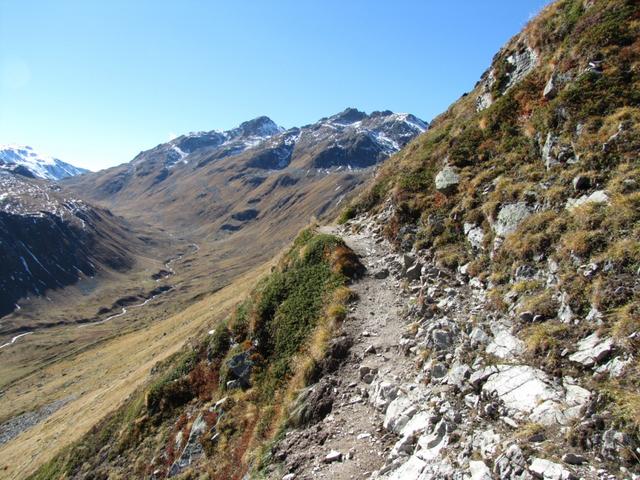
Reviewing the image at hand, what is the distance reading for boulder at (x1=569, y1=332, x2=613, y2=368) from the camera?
1016cm

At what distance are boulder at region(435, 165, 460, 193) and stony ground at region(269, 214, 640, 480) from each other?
5.76 m

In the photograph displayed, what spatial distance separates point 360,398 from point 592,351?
803 cm

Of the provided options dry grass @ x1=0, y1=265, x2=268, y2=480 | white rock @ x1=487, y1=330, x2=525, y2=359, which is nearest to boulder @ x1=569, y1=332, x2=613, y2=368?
white rock @ x1=487, y1=330, x2=525, y2=359

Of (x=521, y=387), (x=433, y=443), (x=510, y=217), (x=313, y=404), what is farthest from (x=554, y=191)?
(x=313, y=404)

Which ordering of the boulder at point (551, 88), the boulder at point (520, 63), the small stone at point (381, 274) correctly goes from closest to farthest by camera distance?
the boulder at point (551, 88) → the small stone at point (381, 274) → the boulder at point (520, 63)

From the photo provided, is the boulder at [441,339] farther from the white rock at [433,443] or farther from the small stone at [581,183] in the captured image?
the small stone at [581,183]

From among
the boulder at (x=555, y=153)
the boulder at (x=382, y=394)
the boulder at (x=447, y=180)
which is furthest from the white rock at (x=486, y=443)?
the boulder at (x=447, y=180)

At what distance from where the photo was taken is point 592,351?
34.3ft

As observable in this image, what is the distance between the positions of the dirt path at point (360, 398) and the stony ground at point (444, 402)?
47mm

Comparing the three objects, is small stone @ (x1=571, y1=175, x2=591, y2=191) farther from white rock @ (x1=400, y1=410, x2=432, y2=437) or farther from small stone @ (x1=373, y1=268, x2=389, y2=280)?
small stone @ (x1=373, y1=268, x2=389, y2=280)

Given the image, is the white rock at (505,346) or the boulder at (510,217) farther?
the boulder at (510,217)

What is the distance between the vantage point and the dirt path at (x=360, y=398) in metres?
12.9

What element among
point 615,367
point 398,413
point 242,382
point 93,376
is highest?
point 615,367

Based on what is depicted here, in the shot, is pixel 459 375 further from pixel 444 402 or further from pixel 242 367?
pixel 242 367
